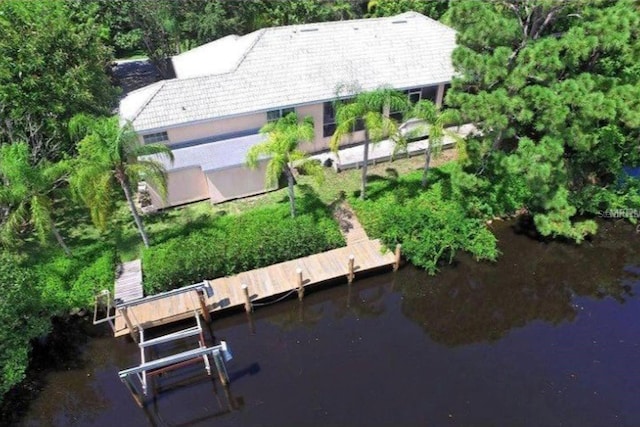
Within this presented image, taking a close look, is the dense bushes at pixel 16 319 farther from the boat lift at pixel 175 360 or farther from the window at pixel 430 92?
the window at pixel 430 92

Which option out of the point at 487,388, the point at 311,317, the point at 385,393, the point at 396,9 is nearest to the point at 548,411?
the point at 487,388

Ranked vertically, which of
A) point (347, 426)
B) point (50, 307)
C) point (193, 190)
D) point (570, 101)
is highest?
point (570, 101)

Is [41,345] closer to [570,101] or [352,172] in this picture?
[352,172]

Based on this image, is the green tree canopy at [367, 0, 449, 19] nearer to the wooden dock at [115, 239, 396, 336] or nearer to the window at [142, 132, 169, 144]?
the window at [142, 132, 169, 144]

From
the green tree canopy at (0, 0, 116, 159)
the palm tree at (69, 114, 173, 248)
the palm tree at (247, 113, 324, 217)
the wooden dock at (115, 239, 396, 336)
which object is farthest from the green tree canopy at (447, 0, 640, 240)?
the green tree canopy at (0, 0, 116, 159)

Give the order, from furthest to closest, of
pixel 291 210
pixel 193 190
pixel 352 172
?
1. pixel 352 172
2. pixel 193 190
3. pixel 291 210

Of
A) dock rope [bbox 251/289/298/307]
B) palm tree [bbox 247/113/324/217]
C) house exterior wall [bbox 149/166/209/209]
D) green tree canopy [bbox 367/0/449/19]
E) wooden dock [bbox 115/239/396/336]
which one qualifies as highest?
green tree canopy [bbox 367/0/449/19]

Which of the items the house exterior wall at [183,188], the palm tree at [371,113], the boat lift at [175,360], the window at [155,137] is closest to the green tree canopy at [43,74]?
the window at [155,137]
